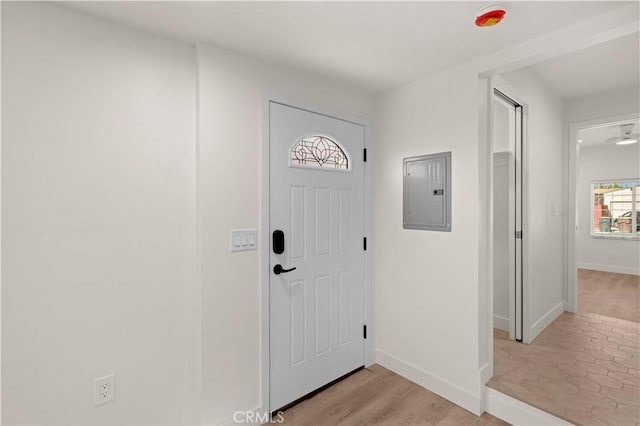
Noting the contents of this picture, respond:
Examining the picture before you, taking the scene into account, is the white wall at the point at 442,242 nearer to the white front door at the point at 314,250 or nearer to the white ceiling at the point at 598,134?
the white front door at the point at 314,250

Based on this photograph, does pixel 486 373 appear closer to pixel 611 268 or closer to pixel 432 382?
pixel 432 382

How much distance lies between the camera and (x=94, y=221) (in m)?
1.67

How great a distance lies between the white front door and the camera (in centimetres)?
222

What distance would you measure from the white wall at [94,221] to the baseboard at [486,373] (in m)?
1.91

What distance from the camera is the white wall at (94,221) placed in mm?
1486

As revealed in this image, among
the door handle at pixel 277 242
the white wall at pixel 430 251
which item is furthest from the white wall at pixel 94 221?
the white wall at pixel 430 251

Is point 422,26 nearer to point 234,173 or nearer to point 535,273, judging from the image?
point 234,173

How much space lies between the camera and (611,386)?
2238mm

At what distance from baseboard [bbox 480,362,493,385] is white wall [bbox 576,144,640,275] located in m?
4.95

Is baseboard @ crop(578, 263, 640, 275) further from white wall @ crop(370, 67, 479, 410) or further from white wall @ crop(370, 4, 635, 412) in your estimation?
white wall @ crop(370, 67, 479, 410)

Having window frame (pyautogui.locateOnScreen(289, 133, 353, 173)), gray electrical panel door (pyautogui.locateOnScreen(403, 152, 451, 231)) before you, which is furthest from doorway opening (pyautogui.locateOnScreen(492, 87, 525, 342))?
window frame (pyautogui.locateOnScreen(289, 133, 353, 173))

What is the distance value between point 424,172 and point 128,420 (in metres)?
2.49

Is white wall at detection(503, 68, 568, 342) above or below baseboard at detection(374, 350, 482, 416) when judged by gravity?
above

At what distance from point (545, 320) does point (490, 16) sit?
3093 millimetres
